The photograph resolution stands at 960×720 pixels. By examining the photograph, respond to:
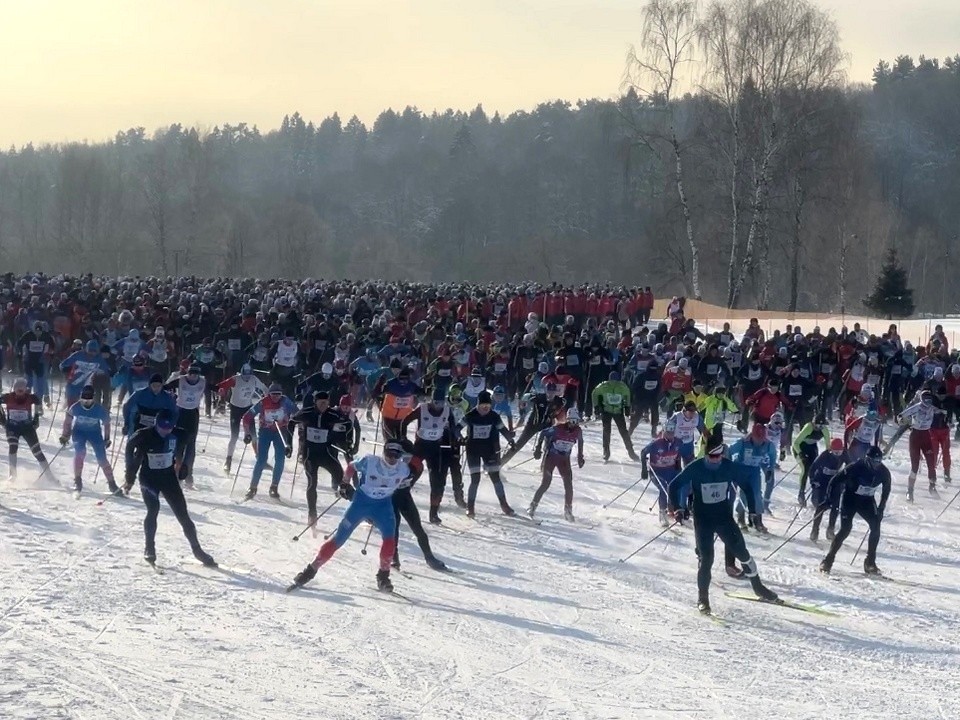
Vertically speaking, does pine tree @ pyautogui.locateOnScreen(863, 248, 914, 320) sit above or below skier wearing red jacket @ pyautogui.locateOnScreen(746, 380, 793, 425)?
above

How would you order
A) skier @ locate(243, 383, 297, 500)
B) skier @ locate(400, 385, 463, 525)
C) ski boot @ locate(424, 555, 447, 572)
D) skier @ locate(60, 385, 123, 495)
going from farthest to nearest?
skier @ locate(243, 383, 297, 500), skier @ locate(60, 385, 123, 495), skier @ locate(400, 385, 463, 525), ski boot @ locate(424, 555, 447, 572)

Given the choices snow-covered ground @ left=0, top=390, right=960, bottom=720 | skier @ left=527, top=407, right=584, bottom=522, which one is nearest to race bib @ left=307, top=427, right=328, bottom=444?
snow-covered ground @ left=0, top=390, right=960, bottom=720

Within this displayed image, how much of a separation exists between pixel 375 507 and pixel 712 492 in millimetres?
3151

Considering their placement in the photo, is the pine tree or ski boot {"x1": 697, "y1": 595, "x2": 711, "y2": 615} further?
the pine tree

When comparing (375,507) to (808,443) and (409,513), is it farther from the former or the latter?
(808,443)

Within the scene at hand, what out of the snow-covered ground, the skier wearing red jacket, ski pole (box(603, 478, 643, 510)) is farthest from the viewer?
the skier wearing red jacket

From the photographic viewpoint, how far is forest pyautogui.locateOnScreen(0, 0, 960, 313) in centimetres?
3947

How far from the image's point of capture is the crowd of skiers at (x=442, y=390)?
13539mm

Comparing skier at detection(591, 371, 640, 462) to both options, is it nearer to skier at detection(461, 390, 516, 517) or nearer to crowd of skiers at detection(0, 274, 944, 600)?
crowd of skiers at detection(0, 274, 944, 600)

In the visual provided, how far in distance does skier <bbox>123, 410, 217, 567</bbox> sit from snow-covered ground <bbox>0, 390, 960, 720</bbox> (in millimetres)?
294

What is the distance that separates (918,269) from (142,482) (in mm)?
82319

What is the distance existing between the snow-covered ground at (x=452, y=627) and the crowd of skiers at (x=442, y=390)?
0.63 m

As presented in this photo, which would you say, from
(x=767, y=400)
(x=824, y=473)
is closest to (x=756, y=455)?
(x=824, y=473)

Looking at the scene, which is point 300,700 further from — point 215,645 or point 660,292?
point 660,292
